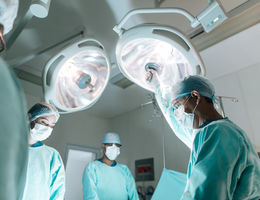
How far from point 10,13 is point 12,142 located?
49cm

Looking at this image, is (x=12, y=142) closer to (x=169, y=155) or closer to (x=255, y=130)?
(x=255, y=130)

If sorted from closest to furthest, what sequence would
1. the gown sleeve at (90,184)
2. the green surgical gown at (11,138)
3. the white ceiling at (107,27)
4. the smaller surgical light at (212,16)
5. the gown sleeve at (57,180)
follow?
the green surgical gown at (11,138)
the smaller surgical light at (212,16)
the gown sleeve at (57,180)
the white ceiling at (107,27)
the gown sleeve at (90,184)

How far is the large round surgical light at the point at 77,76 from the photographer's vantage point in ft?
3.40

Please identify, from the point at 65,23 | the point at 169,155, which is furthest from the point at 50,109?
the point at 169,155

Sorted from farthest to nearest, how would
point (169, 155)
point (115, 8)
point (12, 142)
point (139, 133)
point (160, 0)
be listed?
point (139, 133) < point (169, 155) < point (115, 8) < point (160, 0) < point (12, 142)

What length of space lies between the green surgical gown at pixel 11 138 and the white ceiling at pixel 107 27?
0.97 metres

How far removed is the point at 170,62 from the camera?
101cm

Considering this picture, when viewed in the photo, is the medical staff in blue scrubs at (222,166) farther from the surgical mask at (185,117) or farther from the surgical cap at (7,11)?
the surgical cap at (7,11)

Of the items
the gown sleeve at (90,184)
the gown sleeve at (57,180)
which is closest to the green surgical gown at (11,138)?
the gown sleeve at (57,180)

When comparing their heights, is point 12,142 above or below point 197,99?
below

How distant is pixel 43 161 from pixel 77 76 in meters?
0.60

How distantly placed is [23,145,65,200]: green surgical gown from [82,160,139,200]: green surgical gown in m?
0.42

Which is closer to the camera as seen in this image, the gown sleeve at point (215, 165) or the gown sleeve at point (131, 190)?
the gown sleeve at point (215, 165)

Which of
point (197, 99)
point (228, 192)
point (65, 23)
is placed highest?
point (65, 23)
